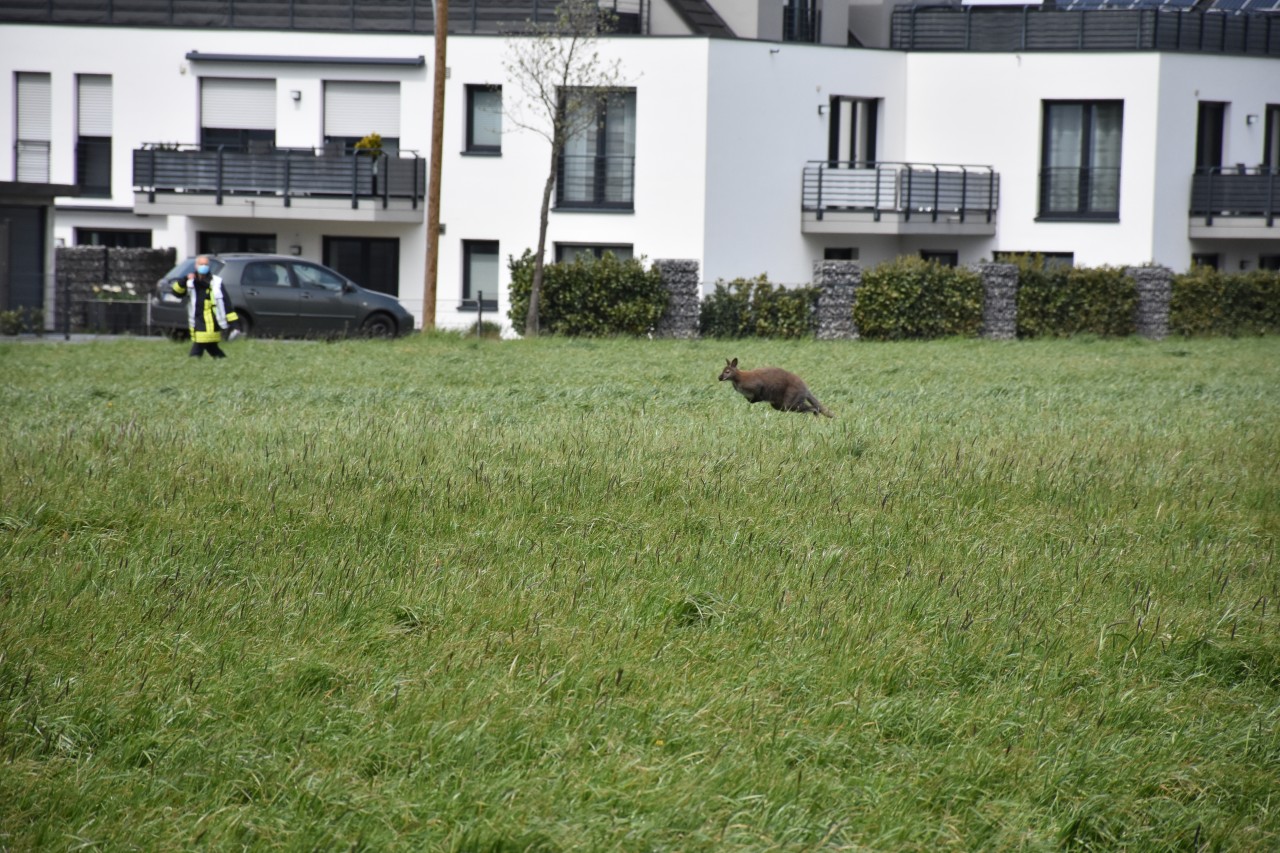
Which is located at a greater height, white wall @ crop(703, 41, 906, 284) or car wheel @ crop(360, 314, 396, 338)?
white wall @ crop(703, 41, 906, 284)

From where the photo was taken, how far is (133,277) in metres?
34.2

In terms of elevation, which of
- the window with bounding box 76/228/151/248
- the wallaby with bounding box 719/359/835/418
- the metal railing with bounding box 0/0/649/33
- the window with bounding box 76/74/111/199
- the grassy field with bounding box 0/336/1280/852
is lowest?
the grassy field with bounding box 0/336/1280/852

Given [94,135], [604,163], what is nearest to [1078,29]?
[604,163]

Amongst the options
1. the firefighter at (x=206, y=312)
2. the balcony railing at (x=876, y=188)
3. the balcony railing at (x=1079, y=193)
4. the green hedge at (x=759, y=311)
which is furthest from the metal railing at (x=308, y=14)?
the firefighter at (x=206, y=312)

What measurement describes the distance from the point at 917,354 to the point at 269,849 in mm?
22536

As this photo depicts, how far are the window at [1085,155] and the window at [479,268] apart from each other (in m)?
13.8

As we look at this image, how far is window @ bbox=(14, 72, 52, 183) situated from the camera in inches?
1484

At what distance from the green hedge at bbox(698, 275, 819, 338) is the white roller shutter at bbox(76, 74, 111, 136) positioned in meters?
17.0

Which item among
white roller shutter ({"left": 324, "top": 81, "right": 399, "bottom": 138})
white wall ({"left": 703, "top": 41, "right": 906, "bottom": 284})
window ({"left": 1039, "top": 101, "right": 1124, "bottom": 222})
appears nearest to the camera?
white wall ({"left": 703, "top": 41, "right": 906, "bottom": 284})

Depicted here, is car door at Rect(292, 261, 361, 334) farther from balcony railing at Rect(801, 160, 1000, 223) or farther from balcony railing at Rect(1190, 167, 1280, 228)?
balcony railing at Rect(1190, 167, 1280, 228)

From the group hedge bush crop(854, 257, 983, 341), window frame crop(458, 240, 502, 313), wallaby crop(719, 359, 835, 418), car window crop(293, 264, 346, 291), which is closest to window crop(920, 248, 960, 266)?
hedge bush crop(854, 257, 983, 341)

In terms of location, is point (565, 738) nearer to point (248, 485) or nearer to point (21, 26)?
point (248, 485)

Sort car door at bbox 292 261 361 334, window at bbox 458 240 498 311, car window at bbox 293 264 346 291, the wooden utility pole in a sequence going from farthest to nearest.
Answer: window at bbox 458 240 498 311, the wooden utility pole, car window at bbox 293 264 346 291, car door at bbox 292 261 361 334

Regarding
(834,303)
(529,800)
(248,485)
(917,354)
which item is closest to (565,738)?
(529,800)
